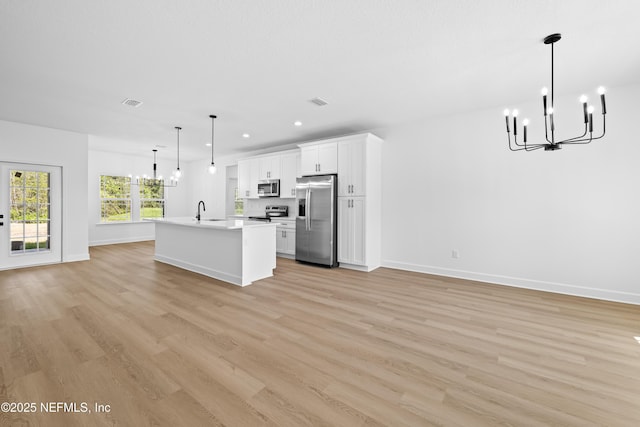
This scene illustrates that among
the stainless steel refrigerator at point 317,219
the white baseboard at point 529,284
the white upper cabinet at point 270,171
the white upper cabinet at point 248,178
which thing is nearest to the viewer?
the white baseboard at point 529,284

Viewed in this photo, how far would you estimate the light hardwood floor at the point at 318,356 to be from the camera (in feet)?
5.31

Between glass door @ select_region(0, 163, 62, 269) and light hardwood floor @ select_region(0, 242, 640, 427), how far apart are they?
1772mm

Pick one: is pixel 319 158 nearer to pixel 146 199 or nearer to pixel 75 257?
pixel 75 257

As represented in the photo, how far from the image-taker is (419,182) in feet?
16.2

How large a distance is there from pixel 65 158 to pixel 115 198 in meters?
2.69

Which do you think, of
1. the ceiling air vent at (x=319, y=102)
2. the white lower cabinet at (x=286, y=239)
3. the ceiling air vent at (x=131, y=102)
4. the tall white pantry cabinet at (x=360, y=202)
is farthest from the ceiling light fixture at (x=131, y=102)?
the white lower cabinet at (x=286, y=239)

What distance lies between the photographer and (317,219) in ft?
17.8

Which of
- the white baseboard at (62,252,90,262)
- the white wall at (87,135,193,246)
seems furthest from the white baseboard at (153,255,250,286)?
the white wall at (87,135,193,246)

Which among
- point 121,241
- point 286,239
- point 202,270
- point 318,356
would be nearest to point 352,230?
point 286,239

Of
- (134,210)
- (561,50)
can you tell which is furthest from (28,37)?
(134,210)

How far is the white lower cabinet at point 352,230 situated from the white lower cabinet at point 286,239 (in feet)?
4.58

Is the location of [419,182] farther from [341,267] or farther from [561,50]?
[561,50]

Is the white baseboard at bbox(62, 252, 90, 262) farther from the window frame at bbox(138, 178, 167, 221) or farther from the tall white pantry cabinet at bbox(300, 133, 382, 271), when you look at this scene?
the tall white pantry cabinet at bbox(300, 133, 382, 271)

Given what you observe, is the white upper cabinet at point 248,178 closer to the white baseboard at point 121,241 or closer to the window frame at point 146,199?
the window frame at point 146,199
